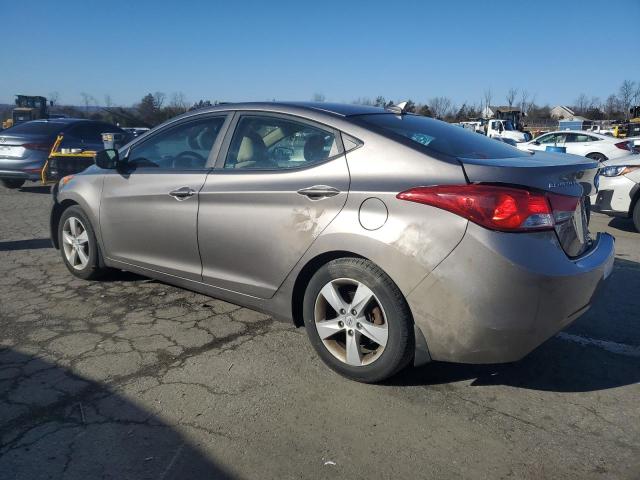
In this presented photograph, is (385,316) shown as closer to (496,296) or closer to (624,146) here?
(496,296)

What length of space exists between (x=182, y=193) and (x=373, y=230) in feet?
5.29

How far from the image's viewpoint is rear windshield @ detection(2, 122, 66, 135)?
11.3m

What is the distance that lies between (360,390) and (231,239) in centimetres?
127

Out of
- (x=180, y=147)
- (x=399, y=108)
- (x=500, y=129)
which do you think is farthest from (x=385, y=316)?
(x=500, y=129)

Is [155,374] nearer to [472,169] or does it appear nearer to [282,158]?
[282,158]

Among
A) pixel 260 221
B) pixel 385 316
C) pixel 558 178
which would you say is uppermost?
pixel 558 178

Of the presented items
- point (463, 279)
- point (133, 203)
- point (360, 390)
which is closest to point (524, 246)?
point (463, 279)

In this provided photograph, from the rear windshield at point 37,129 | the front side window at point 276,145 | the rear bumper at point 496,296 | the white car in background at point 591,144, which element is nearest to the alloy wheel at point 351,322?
the rear bumper at point 496,296

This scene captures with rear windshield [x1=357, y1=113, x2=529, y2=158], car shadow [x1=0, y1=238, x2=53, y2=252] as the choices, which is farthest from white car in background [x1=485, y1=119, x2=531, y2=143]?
rear windshield [x1=357, y1=113, x2=529, y2=158]

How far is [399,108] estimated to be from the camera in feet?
13.0

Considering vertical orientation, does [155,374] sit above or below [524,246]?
→ below

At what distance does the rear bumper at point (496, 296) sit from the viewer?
2.54m

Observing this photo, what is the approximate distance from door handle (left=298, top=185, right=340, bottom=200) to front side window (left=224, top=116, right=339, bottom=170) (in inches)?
7.8

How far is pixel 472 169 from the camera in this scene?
8.87 feet
